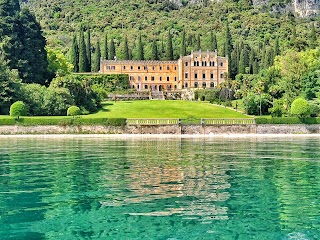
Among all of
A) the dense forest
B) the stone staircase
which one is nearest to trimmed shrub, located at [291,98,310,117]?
the dense forest

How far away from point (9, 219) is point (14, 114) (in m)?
42.7

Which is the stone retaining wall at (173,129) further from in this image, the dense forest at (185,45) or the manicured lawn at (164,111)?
the manicured lawn at (164,111)

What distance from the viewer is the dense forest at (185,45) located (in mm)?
72188

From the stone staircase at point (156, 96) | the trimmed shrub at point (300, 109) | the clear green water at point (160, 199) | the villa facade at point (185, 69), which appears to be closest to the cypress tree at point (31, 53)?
the stone staircase at point (156, 96)

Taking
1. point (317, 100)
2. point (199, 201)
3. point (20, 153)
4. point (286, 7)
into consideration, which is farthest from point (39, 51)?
point (286, 7)

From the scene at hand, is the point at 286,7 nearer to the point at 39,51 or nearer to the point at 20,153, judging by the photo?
the point at 39,51

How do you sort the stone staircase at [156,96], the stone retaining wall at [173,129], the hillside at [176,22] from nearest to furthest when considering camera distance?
1. the stone retaining wall at [173,129]
2. the stone staircase at [156,96]
3. the hillside at [176,22]

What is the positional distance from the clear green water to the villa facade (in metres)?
85.5

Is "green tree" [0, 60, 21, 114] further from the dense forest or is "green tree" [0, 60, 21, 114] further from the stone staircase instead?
the stone staircase

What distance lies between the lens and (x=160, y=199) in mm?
14820

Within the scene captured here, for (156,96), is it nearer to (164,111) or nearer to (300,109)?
(164,111)

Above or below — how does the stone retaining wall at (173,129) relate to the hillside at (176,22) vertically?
below

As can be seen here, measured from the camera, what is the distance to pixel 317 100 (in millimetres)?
61406

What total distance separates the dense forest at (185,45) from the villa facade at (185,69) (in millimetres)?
3187
